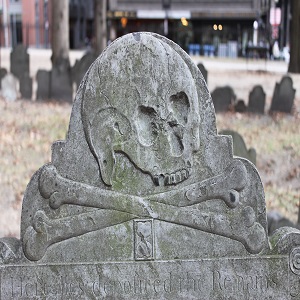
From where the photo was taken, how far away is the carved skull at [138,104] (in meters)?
4.37

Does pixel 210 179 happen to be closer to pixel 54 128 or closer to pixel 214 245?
pixel 214 245

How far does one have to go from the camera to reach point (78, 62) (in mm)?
17219

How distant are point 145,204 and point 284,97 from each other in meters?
11.5

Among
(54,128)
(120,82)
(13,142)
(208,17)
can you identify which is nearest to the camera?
(120,82)

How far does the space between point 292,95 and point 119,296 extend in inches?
451

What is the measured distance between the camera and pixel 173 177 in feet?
14.4

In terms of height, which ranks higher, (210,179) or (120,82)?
(120,82)

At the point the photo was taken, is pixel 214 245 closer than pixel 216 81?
Yes

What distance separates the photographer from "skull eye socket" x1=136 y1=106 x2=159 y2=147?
173 inches

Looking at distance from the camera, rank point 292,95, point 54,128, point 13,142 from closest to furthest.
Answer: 1. point 13,142
2. point 54,128
3. point 292,95

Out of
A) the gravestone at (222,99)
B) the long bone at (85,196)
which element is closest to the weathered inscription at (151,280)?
the long bone at (85,196)

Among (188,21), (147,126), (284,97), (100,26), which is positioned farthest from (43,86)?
(188,21)

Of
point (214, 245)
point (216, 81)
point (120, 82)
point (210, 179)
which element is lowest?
point (216, 81)

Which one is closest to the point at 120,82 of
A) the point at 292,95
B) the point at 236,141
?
the point at 236,141
